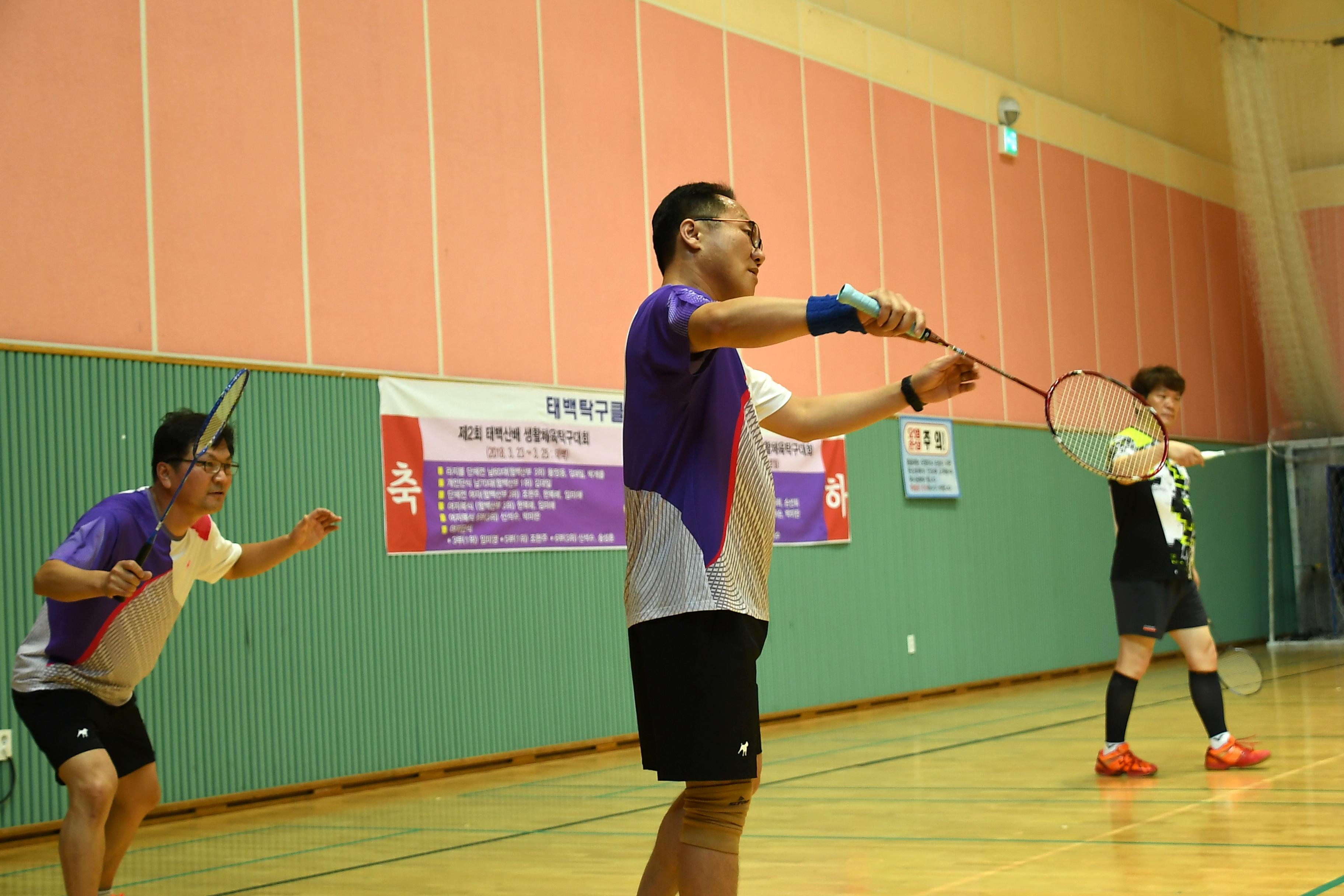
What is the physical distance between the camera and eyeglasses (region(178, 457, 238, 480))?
426cm

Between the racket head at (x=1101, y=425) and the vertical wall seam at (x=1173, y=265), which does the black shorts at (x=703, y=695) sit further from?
the vertical wall seam at (x=1173, y=265)

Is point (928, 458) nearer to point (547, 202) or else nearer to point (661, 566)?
point (547, 202)

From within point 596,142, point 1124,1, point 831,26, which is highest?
point 1124,1

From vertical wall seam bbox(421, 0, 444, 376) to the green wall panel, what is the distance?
2.19ft

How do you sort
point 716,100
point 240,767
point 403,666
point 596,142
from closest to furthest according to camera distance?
1. point 240,767
2. point 403,666
3. point 596,142
4. point 716,100

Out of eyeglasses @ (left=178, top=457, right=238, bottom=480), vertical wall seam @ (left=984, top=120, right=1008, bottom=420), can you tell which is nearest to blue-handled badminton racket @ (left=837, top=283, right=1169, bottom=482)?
eyeglasses @ (left=178, top=457, right=238, bottom=480)

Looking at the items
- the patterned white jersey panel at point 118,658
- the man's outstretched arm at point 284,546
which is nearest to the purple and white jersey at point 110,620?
the patterned white jersey panel at point 118,658

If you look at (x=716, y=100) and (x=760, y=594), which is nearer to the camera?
(x=760, y=594)

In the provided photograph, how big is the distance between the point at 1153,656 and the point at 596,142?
927 cm

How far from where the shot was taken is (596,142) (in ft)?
32.7

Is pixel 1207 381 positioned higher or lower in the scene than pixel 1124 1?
lower

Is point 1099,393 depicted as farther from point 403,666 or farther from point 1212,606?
point 1212,606

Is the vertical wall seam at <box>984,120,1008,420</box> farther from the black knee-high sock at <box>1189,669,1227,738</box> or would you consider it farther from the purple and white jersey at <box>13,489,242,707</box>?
the purple and white jersey at <box>13,489,242,707</box>

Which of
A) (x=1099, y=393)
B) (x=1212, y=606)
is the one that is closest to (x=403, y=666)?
(x=1099, y=393)
